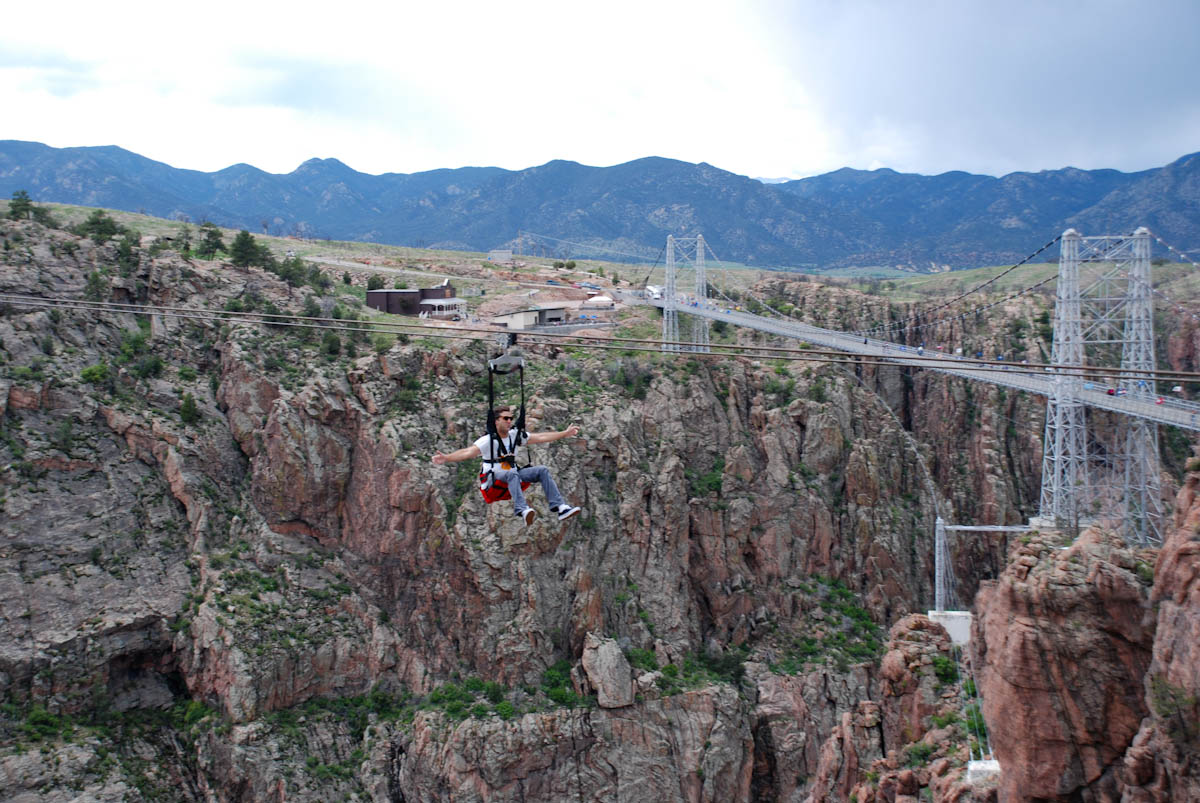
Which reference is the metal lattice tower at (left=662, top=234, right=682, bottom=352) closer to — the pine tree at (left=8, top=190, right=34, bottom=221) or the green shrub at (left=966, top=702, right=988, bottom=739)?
the green shrub at (left=966, top=702, right=988, bottom=739)

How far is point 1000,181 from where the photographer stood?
164m

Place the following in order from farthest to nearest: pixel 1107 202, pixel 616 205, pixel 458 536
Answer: pixel 616 205 → pixel 1107 202 → pixel 458 536

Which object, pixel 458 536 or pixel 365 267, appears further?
pixel 365 267

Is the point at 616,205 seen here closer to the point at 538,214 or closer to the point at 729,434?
the point at 538,214

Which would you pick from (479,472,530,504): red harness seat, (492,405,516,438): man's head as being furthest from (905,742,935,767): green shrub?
(492,405,516,438): man's head

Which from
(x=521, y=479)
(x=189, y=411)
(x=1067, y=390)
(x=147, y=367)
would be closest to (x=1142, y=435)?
(x=1067, y=390)

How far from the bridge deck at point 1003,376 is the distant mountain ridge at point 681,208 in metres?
86.0

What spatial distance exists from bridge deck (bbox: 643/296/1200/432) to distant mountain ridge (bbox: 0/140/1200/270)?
8604 centimetres

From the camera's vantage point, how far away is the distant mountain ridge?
144 m

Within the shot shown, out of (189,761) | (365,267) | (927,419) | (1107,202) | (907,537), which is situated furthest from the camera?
(1107,202)

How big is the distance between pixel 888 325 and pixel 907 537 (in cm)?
1911

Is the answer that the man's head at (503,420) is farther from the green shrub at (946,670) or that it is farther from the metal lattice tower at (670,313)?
the metal lattice tower at (670,313)

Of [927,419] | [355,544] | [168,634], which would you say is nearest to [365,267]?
[355,544]

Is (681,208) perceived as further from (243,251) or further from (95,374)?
(95,374)
